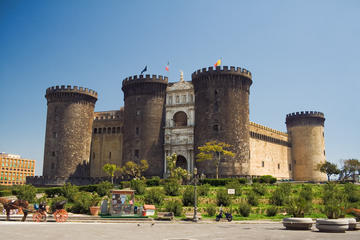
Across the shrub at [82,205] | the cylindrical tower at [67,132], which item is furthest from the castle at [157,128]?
the shrub at [82,205]

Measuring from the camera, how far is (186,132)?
5325cm

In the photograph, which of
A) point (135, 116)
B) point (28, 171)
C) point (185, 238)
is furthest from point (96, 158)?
point (28, 171)

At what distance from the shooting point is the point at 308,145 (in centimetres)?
7094

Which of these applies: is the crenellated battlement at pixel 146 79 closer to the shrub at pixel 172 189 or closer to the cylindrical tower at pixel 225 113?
the cylindrical tower at pixel 225 113

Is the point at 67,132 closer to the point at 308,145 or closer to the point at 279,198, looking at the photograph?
the point at 279,198

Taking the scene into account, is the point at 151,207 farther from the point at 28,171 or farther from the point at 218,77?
the point at 28,171

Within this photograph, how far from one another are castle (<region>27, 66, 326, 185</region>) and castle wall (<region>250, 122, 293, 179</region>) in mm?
173

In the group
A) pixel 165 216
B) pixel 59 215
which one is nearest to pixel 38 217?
pixel 59 215

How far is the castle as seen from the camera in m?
50.8

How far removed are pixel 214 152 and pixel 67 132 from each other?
23.6 metres

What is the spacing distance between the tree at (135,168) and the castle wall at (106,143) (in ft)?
25.0

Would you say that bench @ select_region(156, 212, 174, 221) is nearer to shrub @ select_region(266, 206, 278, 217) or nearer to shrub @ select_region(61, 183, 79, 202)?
shrub @ select_region(266, 206, 278, 217)

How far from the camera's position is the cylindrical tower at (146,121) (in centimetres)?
5328

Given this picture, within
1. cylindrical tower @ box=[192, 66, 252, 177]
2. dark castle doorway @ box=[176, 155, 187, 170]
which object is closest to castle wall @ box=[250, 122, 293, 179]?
cylindrical tower @ box=[192, 66, 252, 177]
